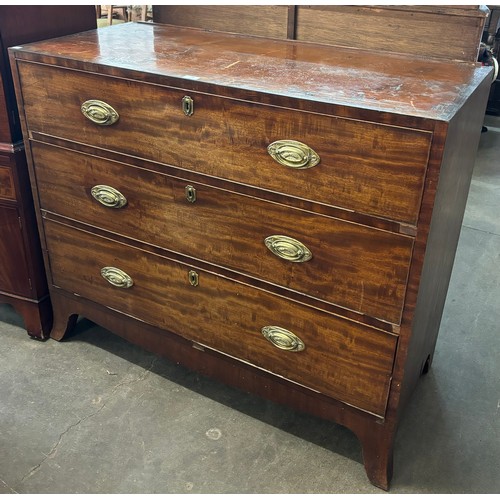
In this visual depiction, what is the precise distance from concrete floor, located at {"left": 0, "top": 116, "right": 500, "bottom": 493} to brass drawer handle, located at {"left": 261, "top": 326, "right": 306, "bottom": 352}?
31 centimetres

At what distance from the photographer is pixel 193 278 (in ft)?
5.08

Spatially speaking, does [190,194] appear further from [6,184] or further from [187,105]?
[6,184]

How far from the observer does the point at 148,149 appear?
1.45 m

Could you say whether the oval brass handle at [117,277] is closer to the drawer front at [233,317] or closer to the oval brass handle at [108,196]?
the drawer front at [233,317]

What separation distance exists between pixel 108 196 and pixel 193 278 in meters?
0.31

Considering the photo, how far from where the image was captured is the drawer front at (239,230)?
126 cm

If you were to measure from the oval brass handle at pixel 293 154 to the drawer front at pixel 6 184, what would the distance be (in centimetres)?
86

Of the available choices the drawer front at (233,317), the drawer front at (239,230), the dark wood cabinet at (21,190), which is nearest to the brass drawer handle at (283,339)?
the drawer front at (233,317)

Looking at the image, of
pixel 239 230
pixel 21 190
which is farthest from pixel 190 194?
pixel 21 190

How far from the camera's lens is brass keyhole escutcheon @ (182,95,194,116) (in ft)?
4.33

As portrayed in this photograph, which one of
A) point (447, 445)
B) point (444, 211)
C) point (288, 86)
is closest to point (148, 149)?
point (288, 86)

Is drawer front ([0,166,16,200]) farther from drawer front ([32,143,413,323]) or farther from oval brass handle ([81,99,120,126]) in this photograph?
oval brass handle ([81,99,120,126])

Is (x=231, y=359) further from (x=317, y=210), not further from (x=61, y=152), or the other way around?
(x=61, y=152)

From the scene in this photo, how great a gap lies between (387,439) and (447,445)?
27cm
